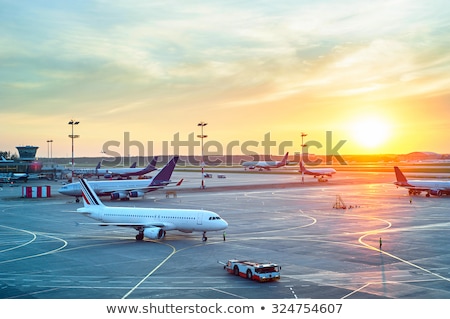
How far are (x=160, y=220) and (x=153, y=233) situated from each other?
8.60 feet

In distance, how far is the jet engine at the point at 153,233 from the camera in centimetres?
6082

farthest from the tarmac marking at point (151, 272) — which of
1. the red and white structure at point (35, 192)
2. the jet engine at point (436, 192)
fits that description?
the jet engine at point (436, 192)

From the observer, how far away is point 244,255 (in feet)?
175

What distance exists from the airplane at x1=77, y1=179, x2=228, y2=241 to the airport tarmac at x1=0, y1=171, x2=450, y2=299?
1.71m

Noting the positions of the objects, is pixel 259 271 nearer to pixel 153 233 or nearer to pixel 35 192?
pixel 153 233

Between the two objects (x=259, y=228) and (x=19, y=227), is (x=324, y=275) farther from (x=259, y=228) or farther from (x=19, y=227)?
(x=19, y=227)

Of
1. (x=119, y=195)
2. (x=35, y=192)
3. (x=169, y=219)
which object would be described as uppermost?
(x=169, y=219)

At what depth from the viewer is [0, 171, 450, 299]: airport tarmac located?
126ft

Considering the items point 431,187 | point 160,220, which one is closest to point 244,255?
point 160,220

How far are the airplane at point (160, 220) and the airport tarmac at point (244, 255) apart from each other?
1712 mm

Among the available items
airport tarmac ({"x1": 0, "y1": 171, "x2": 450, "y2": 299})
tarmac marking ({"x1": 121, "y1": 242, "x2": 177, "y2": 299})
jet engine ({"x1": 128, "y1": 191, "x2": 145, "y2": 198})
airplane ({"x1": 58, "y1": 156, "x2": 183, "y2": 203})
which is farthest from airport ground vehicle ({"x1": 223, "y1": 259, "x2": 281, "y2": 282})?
jet engine ({"x1": 128, "y1": 191, "x2": 145, "y2": 198})

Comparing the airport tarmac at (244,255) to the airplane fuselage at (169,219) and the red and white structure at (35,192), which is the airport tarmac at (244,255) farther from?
the red and white structure at (35,192)
